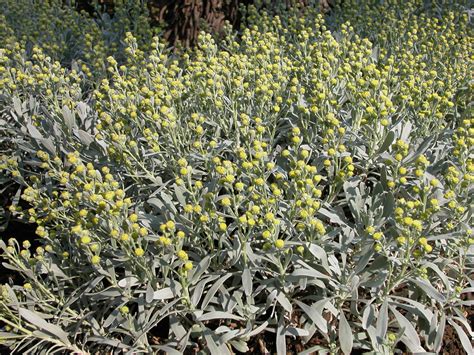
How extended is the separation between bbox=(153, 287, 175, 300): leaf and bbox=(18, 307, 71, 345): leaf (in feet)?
1.65

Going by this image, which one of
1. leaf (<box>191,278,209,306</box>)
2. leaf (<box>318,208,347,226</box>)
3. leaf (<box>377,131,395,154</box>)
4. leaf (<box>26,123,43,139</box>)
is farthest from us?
leaf (<box>26,123,43,139</box>)

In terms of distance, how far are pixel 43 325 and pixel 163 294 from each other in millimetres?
592

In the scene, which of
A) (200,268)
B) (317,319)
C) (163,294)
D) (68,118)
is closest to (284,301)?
(317,319)

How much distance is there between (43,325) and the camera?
92.1 inches

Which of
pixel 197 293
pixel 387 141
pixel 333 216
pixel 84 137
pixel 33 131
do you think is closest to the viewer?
pixel 197 293

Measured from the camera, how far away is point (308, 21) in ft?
16.1

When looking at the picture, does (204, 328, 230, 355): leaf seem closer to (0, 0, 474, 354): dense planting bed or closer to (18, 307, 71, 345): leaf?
(0, 0, 474, 354): dense planting bed

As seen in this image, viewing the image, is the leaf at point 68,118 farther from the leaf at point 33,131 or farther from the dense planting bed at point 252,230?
the leaf at point 33,131

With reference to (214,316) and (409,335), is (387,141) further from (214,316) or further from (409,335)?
(214,316)

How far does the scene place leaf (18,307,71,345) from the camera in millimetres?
→ 2334

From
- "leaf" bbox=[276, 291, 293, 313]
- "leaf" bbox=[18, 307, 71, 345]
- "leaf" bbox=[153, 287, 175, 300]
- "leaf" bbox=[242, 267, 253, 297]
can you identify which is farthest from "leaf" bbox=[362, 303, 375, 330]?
"leaf" bbox=[18, 307, 71, 345]

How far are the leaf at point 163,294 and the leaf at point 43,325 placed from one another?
0.50 metres

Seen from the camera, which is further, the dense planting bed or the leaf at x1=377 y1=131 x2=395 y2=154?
the leaf at x1=377 y1=131 x2=395 y2=154

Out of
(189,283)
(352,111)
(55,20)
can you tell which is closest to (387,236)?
(352,111)
